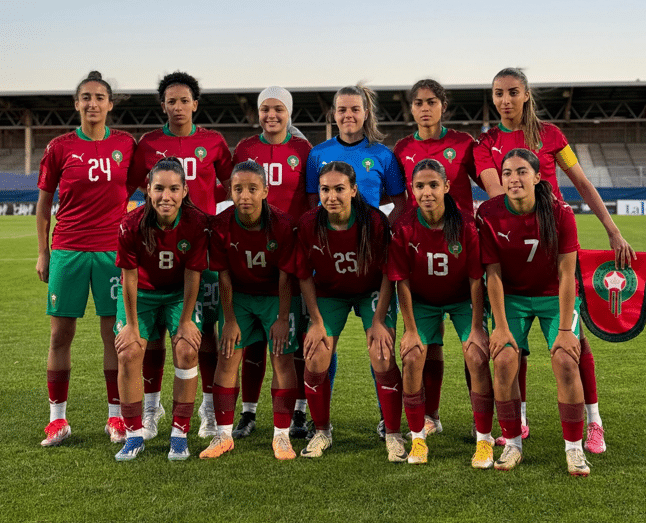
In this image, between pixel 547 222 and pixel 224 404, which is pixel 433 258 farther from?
pixel 224 404

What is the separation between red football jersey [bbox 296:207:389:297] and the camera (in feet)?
12.0

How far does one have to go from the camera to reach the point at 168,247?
3711mm

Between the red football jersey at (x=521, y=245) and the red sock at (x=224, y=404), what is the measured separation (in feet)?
4.88

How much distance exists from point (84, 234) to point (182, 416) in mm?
1179

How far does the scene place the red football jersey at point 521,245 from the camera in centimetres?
343

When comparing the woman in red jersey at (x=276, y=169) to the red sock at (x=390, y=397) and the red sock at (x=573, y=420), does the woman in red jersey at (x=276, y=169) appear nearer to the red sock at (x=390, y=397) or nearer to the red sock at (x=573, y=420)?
the red sock at (x=390, y=397)

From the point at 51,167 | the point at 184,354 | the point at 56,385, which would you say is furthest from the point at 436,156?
the point at 56,385

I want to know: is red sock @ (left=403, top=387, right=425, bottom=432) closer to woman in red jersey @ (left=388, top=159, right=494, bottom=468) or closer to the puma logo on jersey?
woman in red jersey @ (left=388, top=159, right=494, bottom=468)

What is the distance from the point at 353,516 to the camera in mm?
2814

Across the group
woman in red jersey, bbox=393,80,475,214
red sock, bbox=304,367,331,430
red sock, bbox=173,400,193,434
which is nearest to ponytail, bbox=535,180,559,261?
woman in red jersey, bbox=393,80,475,214

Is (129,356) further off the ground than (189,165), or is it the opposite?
(189,165)

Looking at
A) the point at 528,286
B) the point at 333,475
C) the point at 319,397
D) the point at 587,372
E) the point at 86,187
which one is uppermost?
the point at 86,187

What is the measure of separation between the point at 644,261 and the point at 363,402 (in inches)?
75.6

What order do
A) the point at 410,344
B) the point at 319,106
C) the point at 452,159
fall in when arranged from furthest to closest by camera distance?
the point at 319,106 → the point at 452,159 → the point at 410,344
